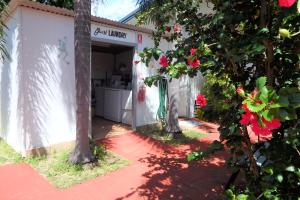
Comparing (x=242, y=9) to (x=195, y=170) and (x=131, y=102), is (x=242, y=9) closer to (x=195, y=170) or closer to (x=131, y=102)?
(x=195, y=170)

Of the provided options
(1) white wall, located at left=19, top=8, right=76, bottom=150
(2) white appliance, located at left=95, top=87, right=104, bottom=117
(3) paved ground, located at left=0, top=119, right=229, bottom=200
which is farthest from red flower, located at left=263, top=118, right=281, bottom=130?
Result: (2) white appliance, located at left=95, top=87, right=104, bottom=117

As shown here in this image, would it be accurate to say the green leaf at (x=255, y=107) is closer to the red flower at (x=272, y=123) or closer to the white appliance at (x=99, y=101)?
the red flower at (x=272, y=123)

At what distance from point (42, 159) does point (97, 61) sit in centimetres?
604

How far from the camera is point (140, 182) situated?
4.50 meters

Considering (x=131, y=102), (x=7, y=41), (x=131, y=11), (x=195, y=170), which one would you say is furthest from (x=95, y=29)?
(x=131, y=11)

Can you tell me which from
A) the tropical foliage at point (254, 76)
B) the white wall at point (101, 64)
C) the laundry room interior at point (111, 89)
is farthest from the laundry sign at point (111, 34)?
the tropical foliage at point (254, 76)

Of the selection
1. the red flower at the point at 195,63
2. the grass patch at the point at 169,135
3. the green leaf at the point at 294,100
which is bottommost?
the grass patch at the point at 169,135

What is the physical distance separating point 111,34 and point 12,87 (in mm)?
2610

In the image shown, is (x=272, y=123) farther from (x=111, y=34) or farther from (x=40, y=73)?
(x=111, y=34)

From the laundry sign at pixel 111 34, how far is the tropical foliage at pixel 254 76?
13.3ft

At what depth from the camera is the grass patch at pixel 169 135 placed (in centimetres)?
691

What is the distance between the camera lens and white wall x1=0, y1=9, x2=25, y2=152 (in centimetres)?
532

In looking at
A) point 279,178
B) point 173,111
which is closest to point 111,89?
point 173,111

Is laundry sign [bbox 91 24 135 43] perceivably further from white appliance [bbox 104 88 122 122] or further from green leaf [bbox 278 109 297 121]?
green leaf [bbox 278 109 297 121]
